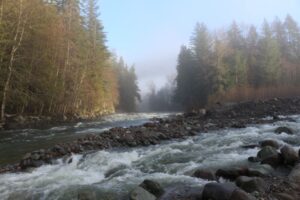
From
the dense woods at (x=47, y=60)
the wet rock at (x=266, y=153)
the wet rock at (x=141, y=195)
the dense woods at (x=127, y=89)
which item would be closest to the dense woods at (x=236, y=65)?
the dense woods at (x=47, y=60)

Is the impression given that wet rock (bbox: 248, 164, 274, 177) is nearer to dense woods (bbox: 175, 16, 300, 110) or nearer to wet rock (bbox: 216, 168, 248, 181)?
wet rock (bbox: 216, 168, 248, 181)

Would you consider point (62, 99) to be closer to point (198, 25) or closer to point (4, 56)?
point (4, 56)

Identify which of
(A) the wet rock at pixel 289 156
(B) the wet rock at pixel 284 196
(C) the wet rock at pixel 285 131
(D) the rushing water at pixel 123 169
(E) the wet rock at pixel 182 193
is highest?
(C) the wet rock at pixel 285 131

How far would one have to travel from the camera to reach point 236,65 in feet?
159

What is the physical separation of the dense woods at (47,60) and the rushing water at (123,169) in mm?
14839

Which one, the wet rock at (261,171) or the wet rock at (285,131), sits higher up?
the wet rock at (285,131)

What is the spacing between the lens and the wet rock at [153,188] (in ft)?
23.1

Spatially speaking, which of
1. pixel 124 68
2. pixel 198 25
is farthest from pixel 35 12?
pixel 124 68

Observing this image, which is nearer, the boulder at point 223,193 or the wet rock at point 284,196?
the boulder at point 223,193

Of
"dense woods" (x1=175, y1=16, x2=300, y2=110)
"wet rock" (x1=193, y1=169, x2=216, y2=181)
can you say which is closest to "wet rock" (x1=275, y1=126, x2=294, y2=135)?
"wet rock" (x1=193, y1=169, x2=216, y2=181)

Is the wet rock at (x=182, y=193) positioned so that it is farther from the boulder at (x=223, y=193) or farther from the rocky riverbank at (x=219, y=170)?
the boulder at (x=223, y=193)

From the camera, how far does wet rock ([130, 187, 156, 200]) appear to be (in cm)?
663

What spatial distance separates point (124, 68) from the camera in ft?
300

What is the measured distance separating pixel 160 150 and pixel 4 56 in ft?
52.8
